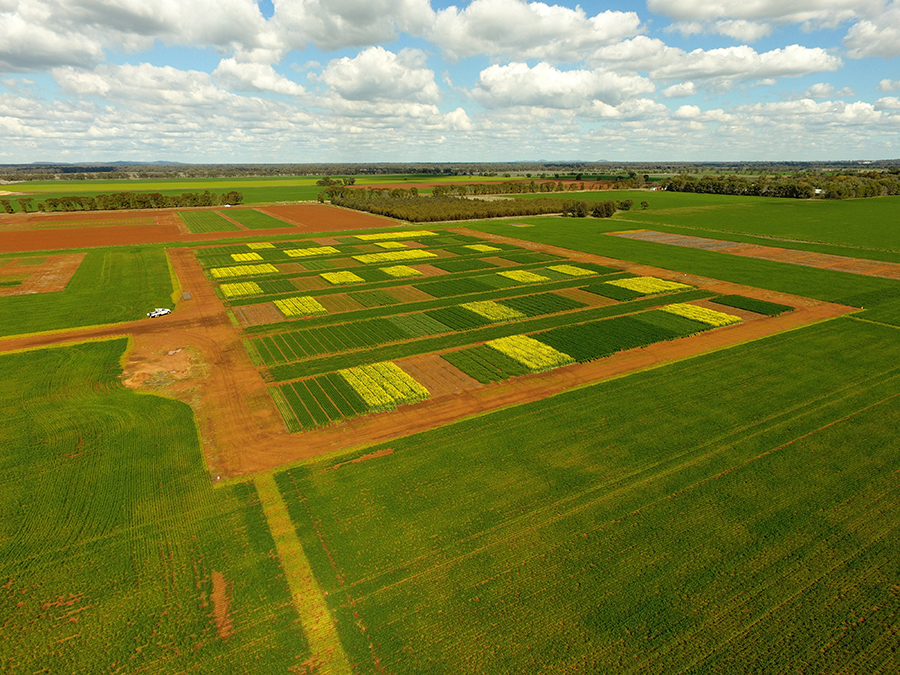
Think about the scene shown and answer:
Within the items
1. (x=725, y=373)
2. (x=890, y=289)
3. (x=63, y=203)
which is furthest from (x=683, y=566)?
(x=63, y=203)

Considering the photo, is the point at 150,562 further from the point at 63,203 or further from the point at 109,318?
the point at 63,203

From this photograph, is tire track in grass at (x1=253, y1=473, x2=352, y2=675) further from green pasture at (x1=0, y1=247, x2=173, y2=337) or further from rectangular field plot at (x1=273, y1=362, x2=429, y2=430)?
green pasture at (x1=0, y1=247, x2=173, y2=337)

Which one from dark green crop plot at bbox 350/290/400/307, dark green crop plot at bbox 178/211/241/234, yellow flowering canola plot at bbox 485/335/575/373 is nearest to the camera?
yellow flowering canola plot at bbox 485/335/575/373

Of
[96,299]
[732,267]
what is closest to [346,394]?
[96,299]

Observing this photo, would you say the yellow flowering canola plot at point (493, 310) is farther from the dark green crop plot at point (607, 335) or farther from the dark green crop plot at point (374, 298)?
the dark green crop plot at point (374, 298)

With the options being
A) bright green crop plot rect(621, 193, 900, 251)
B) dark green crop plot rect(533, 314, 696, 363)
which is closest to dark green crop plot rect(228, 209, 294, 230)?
dark green crop plot rect(533, 314, 696, 363)

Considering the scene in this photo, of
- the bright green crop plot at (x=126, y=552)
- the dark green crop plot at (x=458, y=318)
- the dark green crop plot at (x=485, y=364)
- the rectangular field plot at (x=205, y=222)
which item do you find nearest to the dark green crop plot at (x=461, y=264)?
the dark green crop plot at (x=458, y=318)
